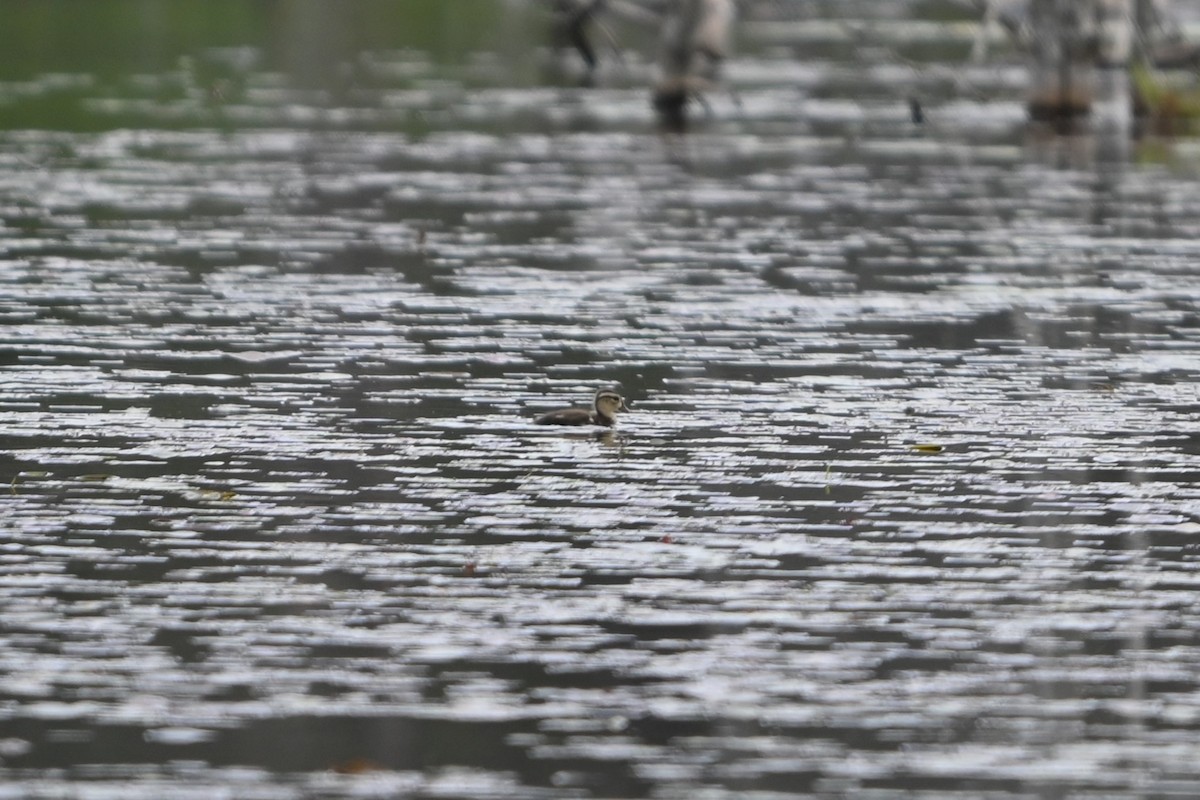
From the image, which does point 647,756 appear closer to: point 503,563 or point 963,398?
point 503,563

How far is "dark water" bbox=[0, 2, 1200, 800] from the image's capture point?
10250 mm

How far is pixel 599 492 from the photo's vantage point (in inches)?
591

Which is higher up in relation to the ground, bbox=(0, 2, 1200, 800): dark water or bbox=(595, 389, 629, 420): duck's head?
Answer: bbox=(595, 389, 629, 420): duck's head

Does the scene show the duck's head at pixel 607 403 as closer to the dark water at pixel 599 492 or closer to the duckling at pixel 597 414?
the duckling at pixel 597 414

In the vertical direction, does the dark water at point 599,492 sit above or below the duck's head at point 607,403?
below

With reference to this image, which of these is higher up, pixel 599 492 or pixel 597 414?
pixel 597 414

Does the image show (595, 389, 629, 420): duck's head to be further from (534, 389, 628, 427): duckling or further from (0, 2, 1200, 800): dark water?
(0, 2, 1200, 800): dark water

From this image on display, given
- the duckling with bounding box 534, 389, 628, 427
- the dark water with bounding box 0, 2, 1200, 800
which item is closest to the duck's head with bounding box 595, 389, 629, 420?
the duckling with bounding box 534, 389, 628, 427

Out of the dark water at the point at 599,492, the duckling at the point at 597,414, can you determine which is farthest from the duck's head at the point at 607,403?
the dark water at the point at 599,492

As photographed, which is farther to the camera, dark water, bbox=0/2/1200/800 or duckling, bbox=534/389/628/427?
duckling, bbox=534/389/628/427

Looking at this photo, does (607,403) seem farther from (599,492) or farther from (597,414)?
(599,492)

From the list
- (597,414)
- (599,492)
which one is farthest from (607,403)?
(599,492)

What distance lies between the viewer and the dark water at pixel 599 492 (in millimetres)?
10250

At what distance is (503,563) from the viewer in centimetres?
1311
